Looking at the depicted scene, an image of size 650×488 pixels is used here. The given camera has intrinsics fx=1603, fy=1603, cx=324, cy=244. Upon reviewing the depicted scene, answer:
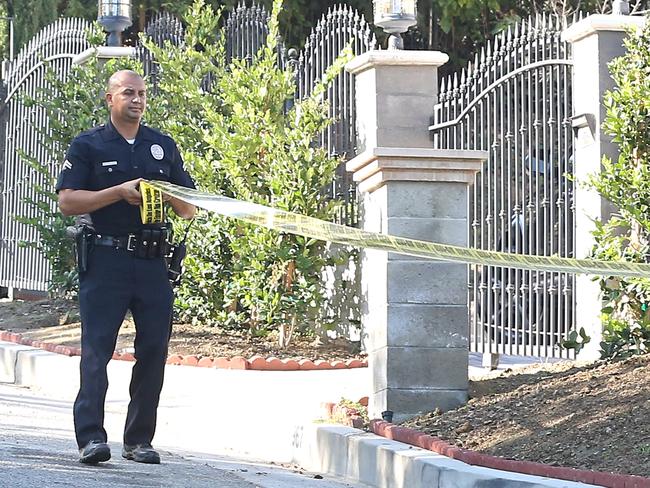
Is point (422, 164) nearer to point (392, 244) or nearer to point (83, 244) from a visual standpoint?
point (392, 244)

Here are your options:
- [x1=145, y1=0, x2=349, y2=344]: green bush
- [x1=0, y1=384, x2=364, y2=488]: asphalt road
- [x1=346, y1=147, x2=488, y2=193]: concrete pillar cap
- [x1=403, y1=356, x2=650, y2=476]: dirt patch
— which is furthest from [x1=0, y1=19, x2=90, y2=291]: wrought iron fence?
[x1=403, y1=356, x2=650, y2=476]: dirt patch

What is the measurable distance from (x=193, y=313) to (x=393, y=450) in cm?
562

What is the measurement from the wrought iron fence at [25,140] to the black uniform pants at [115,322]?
27.3 feet

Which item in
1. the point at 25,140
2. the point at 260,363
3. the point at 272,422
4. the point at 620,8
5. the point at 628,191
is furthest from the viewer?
the point at 25,140

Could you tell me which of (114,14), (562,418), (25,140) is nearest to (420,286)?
(562,418)

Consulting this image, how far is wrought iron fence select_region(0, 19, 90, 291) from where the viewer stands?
15742 millimetres

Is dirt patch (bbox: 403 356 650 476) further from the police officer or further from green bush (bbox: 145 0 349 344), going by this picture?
green bush (bbox: 145 0 349 344)

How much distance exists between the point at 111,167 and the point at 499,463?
7.21 ft

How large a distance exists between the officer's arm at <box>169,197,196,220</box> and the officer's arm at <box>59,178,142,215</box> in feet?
0.72

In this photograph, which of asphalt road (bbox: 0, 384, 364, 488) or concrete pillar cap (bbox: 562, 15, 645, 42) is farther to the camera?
concrete pillar cap (bbox: 562, 15, 645, 42)

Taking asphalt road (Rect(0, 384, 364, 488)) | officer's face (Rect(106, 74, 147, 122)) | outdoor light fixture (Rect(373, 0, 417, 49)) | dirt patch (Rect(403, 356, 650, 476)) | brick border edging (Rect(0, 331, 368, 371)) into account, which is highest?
outdoor light fixture (Rect(373, 0, 417, 49))

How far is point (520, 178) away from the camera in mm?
10773

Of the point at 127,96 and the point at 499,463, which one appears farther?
the point at 127,96

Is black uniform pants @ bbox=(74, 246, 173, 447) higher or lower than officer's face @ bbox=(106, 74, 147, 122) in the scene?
lower
